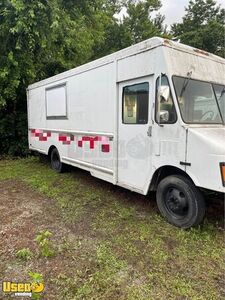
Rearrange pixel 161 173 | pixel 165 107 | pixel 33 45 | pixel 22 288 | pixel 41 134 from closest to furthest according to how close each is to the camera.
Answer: pixel 22 288 < pixel 165 107 < pixel 161 173 < pixel 41 134 < pixel 33 45

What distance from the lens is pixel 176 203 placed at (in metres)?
3.44

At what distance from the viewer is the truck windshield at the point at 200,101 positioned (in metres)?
3.26

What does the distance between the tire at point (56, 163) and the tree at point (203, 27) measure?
16999 millimetres

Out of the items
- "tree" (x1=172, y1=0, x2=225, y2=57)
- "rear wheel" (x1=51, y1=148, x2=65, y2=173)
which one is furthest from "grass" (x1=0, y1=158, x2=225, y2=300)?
"tree" (x1=172, y1=0, x2=225, y2=57)

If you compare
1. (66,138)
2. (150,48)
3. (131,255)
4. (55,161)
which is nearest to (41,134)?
(55,161)

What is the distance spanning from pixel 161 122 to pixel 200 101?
0.72 m

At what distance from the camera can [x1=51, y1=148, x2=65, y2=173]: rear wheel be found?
651cm

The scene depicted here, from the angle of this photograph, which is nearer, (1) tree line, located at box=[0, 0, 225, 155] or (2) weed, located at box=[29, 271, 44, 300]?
(2) weed, located at box=[29, 271, 44, 300]

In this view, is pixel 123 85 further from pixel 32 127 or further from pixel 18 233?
pixel 32 127

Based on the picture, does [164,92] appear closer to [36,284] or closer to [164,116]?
[164,116]

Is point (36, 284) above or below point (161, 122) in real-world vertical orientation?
below

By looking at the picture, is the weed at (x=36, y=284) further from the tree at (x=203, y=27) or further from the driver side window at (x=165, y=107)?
the tree at (x=203, y=27)

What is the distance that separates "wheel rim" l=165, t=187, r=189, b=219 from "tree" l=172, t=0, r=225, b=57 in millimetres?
18776

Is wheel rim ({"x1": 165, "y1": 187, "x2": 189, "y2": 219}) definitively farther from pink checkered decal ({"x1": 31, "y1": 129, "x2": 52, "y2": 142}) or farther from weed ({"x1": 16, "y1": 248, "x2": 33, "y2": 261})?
pink checkered decal ({"x1": 31, "y1": 129, "x2": 52, "y2": 142})
